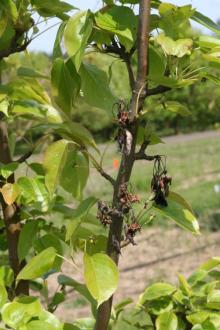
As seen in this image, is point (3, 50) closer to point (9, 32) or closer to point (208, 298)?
point (9, 32)

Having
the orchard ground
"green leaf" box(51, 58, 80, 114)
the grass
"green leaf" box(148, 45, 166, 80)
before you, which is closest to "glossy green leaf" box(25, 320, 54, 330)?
"green leaf" box(51, 58, 80, 114)

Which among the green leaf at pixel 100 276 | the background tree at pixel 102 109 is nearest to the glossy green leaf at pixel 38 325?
the background tree at pixel 102 109

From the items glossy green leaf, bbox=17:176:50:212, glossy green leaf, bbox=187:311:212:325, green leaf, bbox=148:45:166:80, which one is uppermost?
green leaf, bbox=148:45:166:80

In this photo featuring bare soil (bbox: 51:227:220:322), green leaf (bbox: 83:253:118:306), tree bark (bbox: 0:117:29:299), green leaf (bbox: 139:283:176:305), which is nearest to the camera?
green leaf (bbox: 83:253:118:306)

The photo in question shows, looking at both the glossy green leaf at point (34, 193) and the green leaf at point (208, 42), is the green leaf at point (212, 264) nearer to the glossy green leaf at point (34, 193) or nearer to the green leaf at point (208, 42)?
the glossy green leaf at point (34, 193)

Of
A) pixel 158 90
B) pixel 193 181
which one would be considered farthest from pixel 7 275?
pixel 193 181

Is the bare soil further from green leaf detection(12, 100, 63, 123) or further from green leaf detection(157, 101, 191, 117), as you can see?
green leaf detection(157, 101, 191, 117)

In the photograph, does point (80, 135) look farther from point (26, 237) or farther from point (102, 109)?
point (26, 237)
